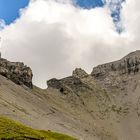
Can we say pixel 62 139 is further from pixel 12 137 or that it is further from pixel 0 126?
pixel 12 137

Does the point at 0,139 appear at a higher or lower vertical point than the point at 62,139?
lower

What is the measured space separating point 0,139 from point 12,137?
4.93 ft

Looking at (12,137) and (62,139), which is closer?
(12,137)

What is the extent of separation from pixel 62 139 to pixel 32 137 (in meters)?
43.0

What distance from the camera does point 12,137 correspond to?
54844 mm

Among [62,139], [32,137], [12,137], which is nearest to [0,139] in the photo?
[12,137]

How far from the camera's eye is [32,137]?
58.2m

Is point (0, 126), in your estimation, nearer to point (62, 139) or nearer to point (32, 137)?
point (32, 137)

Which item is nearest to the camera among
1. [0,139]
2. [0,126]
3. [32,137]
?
[0,139]

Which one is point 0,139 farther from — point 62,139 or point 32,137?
point 62,139

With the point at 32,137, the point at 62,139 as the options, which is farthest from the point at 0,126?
the point at 62,139

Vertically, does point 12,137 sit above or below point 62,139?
below

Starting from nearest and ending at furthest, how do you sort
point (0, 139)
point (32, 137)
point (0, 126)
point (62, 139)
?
A: point (0, 139), point (32, 137), point (0, 126), point (62, 139)

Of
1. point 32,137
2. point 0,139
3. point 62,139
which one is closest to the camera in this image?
point 0,139
